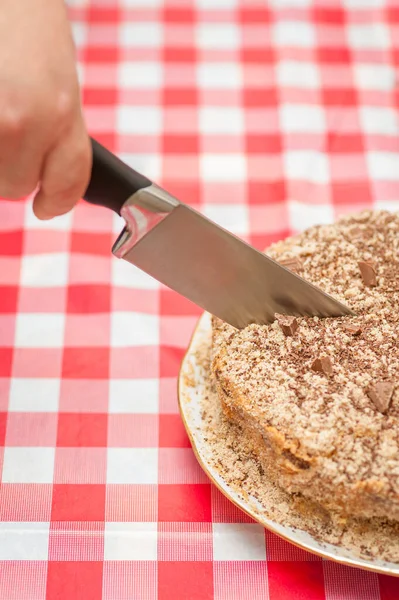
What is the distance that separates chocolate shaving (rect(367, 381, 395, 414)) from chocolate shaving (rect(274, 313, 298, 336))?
0.58 ft

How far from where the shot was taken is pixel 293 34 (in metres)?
2.21

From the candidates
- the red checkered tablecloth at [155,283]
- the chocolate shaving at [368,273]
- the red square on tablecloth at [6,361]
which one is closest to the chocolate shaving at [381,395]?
the chocolate shaving at [368,273]

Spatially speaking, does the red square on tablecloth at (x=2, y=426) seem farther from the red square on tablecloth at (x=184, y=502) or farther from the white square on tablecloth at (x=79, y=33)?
the white square on tablecloth at (x=79, y=33)

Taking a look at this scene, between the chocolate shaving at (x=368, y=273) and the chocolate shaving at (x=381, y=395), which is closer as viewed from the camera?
the chocolate shaving at (x=381, y=395)

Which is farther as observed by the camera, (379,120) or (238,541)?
(379,120)

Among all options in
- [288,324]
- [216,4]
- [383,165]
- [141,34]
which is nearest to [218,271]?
[288,324]

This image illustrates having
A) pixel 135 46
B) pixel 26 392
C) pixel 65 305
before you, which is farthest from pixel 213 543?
pixel 135 46

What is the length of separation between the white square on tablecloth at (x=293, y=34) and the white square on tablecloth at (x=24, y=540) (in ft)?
5.22

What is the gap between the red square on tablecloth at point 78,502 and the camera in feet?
4.54

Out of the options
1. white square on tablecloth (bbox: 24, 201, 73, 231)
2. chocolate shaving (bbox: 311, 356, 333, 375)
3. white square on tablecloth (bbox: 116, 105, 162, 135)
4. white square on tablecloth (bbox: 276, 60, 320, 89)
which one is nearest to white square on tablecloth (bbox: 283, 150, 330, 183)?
white square on tablecloth (bbox: 276, 60, 320, 89)

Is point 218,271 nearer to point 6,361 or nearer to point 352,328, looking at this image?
point 352,328

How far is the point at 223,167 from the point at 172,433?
0.80m

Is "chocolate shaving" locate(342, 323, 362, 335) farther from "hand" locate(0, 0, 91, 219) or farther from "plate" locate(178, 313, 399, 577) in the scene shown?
"hand" locate(0, 0, 91, 219)

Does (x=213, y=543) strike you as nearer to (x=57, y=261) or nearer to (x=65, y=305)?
(x=65, y=305)
